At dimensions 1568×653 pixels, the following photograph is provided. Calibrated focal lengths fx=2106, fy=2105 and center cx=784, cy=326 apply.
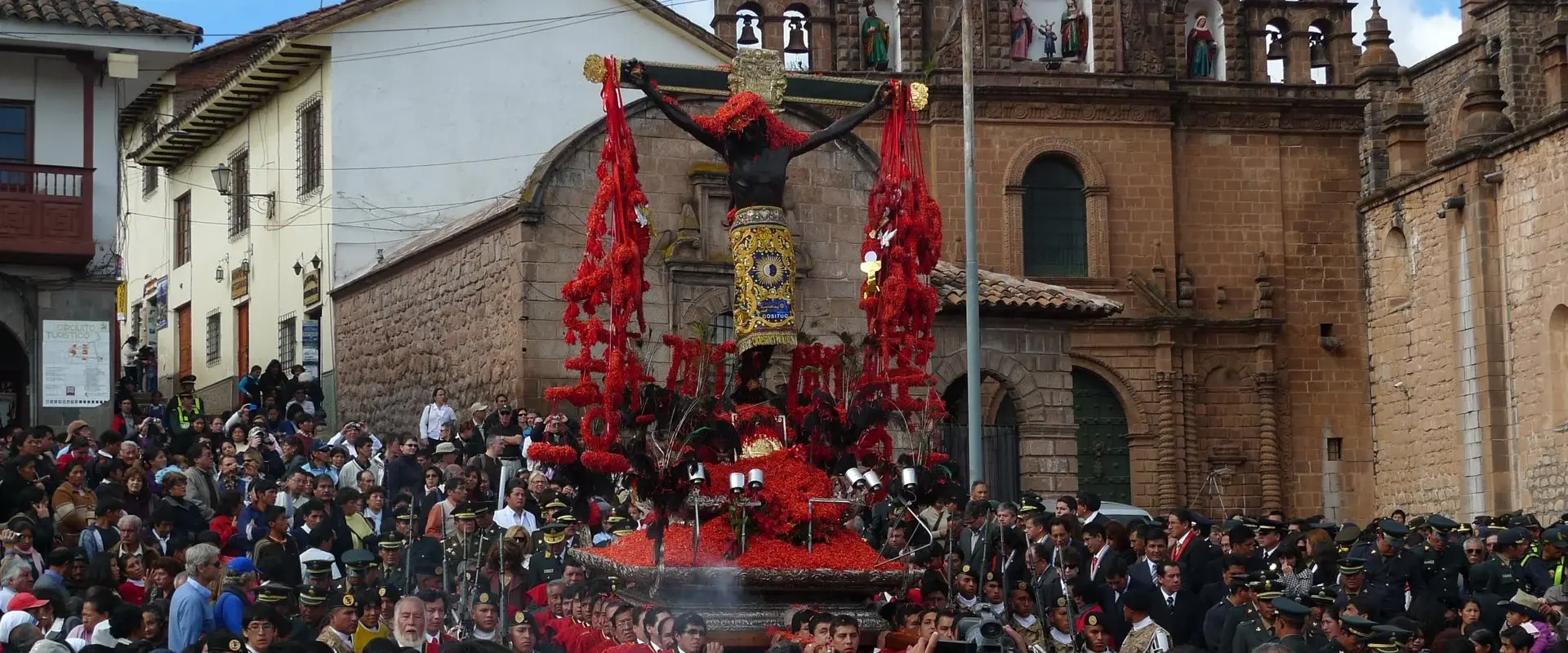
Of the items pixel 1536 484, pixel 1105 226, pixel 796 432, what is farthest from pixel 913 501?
pixel 1105 226

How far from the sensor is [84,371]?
2455cm

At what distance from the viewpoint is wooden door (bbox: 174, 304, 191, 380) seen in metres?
36.7

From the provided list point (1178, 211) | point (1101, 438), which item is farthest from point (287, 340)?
point (1178, 211)

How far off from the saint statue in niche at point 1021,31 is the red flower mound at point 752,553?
26.3m

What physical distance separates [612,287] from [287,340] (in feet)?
65.1

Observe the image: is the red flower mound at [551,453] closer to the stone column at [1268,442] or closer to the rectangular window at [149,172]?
the stone column at [1268,442]

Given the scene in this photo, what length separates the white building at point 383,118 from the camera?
96.7 feet

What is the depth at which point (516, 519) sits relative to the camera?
17.0m

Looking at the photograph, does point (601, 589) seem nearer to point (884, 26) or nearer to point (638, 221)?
point (638, 221)

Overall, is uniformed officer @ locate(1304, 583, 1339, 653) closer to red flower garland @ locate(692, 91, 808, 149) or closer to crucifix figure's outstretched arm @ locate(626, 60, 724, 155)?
red flower garland @ locate(692, 91, 808, 149)

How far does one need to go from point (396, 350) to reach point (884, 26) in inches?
528

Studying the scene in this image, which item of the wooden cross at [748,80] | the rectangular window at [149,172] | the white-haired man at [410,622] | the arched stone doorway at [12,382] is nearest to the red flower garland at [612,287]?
the wooden cross at [748,80]

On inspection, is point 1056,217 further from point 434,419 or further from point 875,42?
point 434,419

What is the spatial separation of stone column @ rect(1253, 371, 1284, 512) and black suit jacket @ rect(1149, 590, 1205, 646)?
23.7 meters
